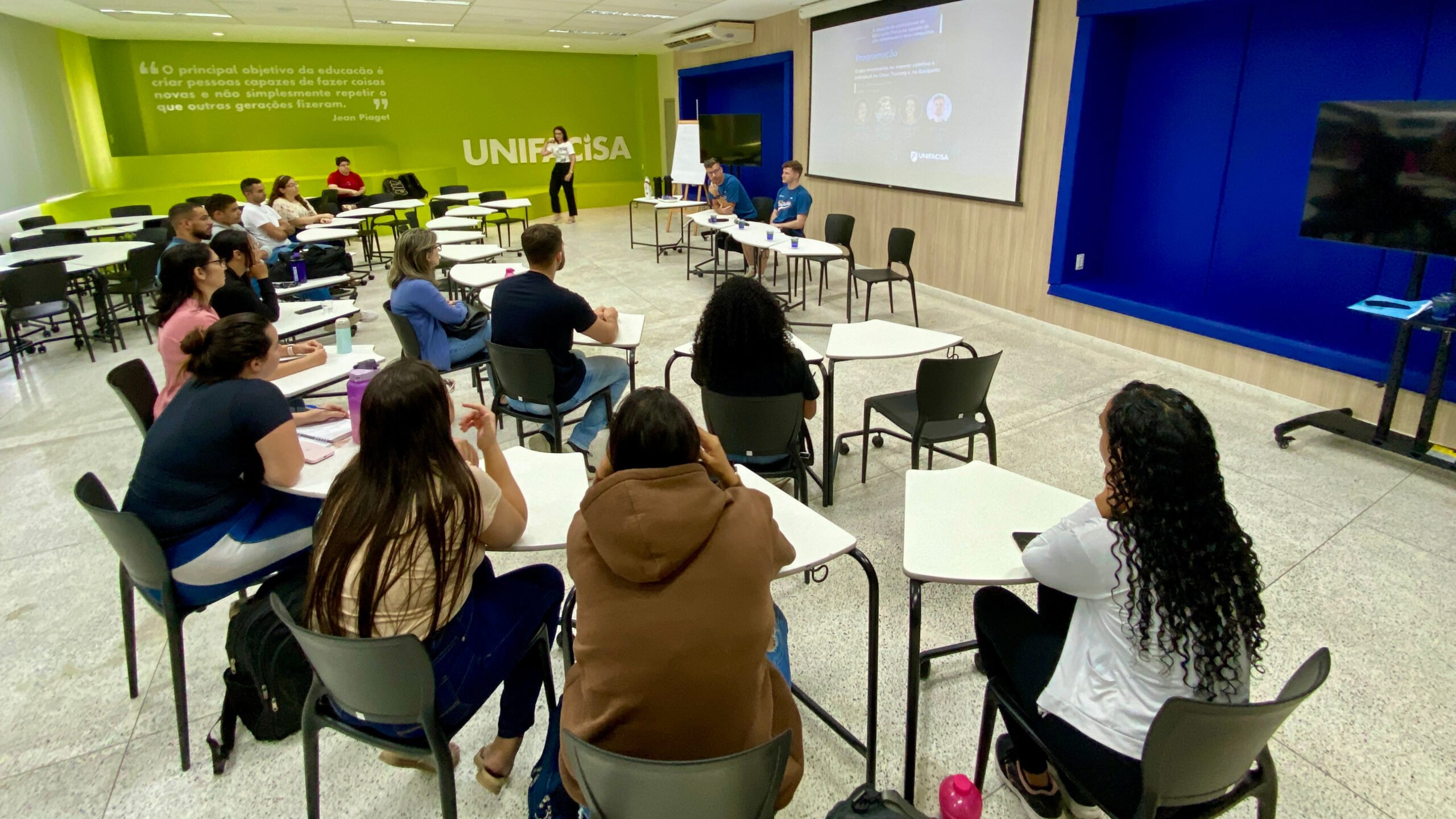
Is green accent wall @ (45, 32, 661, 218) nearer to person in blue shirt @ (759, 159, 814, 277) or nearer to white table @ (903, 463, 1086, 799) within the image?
person in blue shirt @ (759, 159, 814, 277)

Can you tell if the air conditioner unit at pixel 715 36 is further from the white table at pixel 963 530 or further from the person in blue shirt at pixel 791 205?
the white table at pixel 963 530

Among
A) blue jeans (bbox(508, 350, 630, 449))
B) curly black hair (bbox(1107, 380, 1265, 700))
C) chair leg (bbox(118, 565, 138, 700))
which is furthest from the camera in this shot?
blue jeans (bbox(508, 350, 630, 449))

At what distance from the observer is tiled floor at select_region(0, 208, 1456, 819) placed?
2.00m

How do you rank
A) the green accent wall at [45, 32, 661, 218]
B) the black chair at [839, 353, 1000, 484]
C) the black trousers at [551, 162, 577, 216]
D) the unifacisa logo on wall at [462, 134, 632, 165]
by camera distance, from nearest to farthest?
the black chair at [839, 353, 1000, 484] → the green accent wall at [45, 32, 661, 218] → the black trousers at [551, 162, 577, 216] → the unifacisa logo on wall at [462, 134, 632, 165]

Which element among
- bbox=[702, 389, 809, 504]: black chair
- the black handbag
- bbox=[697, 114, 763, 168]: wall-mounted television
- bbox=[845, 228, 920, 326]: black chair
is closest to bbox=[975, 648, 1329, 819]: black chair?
bbox=[702, 389, 809, 504]: black chair

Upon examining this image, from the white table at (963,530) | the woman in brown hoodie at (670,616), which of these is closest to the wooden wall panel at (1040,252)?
the white table at (963,530)

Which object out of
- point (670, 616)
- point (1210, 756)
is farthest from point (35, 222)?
point (1210, 756)

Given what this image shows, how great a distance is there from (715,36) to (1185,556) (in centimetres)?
986

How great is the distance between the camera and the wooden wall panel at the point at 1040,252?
4.46 metres

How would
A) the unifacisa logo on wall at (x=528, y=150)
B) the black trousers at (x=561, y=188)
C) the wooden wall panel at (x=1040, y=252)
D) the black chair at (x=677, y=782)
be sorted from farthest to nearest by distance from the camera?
the unifacisa logo on wall at (x=528, y=150) → the black trousers at (x=561, y=188) → the wooden wall panel at (x=1040, y=252) → the black chair at (x=677, y=782)

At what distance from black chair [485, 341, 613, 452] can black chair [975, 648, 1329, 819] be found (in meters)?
2.27

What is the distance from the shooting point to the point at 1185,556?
1.40m

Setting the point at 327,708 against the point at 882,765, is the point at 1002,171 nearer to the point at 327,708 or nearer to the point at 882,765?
the point at 882,765

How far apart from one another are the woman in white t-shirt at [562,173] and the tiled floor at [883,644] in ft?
27.5
